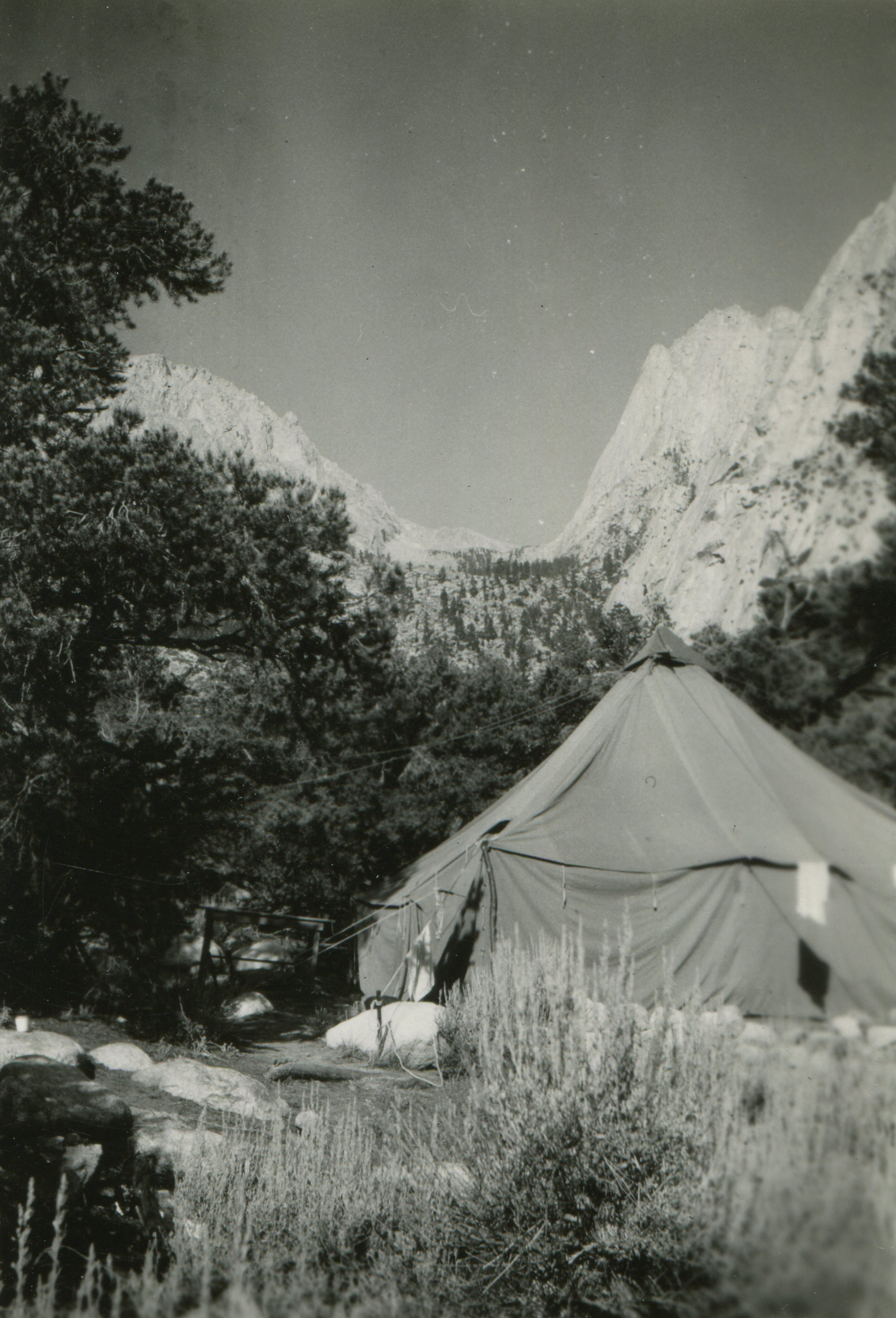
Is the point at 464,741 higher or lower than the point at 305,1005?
higher

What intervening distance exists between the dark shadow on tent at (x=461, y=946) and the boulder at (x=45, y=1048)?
337 centimetres

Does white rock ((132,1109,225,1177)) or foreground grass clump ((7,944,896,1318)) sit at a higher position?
foreground grass clump ((7,944,896,1318))

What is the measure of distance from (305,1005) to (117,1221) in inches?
362

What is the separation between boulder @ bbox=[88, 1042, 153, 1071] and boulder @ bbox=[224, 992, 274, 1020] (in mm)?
3615

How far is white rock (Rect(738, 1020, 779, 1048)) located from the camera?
2.16 metres

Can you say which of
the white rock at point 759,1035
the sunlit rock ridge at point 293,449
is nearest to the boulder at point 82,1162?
the white rock at point 759,1035

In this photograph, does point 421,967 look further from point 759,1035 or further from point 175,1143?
point 759,1035

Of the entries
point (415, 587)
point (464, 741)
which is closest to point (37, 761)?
point (464, 741)

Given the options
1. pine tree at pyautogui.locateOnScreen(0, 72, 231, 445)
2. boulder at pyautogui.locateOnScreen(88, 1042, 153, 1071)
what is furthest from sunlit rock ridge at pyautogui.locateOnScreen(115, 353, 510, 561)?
boulder at pyautogui.locateOnScreen(88, 1042, 153, 1071)

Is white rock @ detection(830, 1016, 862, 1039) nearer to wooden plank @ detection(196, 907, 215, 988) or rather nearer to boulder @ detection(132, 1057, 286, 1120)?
boulder @ detection(132, 1057, 286, 1120)

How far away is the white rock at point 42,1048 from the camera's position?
5.59 metres

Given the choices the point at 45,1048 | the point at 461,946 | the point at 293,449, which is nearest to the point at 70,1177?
the point at 45,1048

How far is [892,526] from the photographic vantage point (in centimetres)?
203

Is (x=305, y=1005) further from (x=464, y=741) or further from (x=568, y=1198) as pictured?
(x=568, y=1198)
